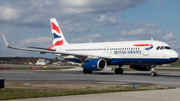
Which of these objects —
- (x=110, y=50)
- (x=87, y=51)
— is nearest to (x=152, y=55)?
(x=110, y=50)

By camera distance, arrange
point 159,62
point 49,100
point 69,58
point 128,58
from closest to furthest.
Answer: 1. point 49,100
2. point 159,62
3. point 128,58
4. point 69,58

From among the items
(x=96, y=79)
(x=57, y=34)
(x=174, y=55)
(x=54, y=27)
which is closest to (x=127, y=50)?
(x=174, y=55)

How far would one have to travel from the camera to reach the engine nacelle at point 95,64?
35.1m

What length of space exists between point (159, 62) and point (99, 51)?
1037 centimetres

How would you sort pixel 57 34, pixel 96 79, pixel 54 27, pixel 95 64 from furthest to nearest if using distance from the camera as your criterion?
pixel 54 27 → pixel 57 34 → pixel 95 64 → pixel 96 79

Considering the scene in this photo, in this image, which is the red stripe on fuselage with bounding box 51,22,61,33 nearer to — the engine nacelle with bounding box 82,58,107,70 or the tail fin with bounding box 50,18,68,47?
the tail fin with bounding box 50,18,68,47

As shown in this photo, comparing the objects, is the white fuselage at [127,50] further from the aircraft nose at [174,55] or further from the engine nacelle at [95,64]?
the engine nacelle at [95,64]

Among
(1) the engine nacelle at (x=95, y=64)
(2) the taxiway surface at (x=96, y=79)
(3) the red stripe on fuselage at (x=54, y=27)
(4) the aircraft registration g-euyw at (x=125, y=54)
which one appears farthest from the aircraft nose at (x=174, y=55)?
(3) the red stripe on fuselage at (x=54, y=27)

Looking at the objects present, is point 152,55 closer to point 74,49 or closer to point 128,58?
point 128,58

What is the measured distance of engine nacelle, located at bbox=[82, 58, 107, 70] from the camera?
35.1 m

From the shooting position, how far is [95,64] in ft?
115

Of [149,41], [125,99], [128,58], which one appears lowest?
[125,99]

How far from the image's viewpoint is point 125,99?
11.9 metres

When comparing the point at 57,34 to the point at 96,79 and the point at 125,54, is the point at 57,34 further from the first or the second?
the point at 96,79
